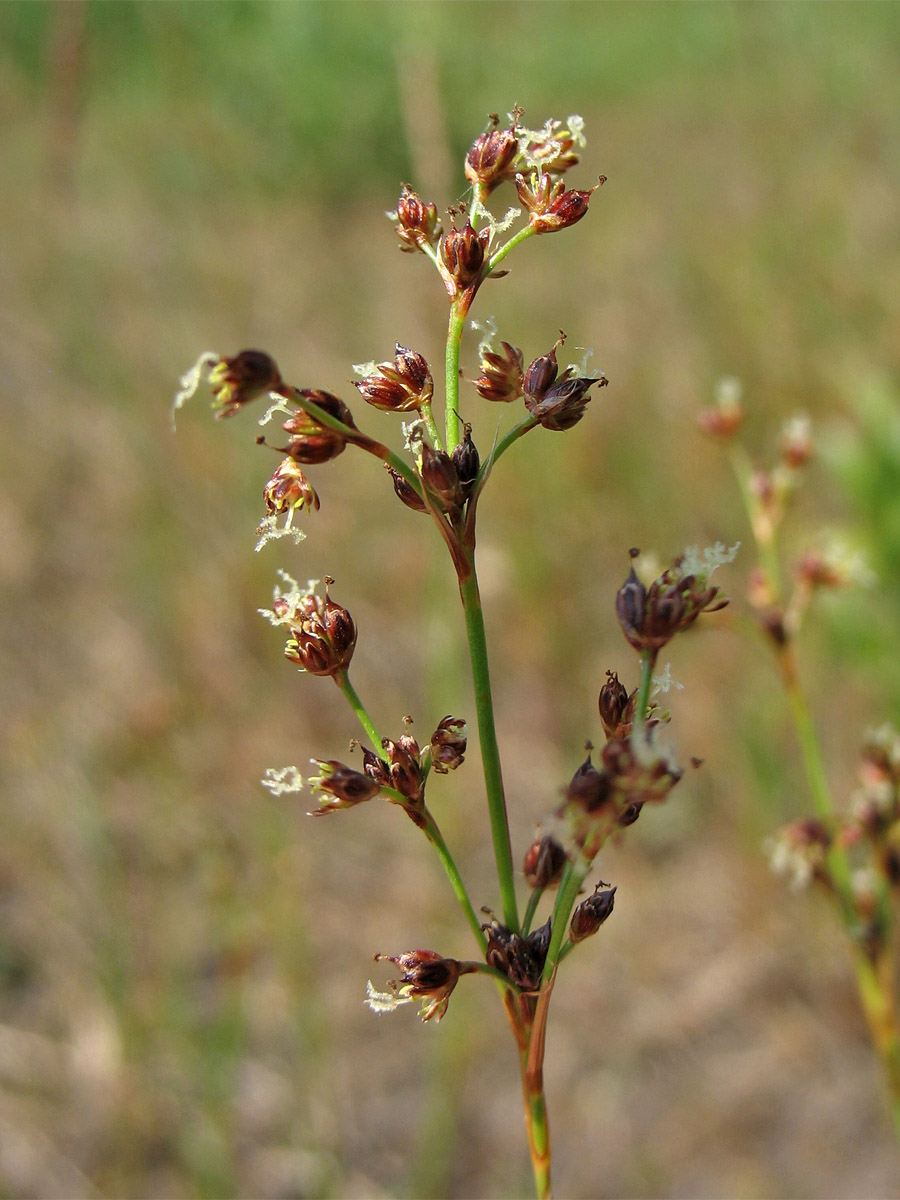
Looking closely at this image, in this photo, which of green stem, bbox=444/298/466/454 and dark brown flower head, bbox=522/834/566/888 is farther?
dark brown flower head, bbox=522/834/566/888

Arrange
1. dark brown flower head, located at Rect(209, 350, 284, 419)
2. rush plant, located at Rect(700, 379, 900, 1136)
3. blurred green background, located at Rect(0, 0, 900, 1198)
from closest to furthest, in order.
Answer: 1. dark brown flower head, located at Rect(209, 350, 284, 419)
2. rush plant, located at Rect(700, 379, 900, 1136)
3. blurred green background, located at Rect(0, 0, 900, 1198)

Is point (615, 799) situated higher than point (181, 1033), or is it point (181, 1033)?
point (181, 1033)

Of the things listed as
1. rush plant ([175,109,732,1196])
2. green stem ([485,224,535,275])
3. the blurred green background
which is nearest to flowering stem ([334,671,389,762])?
rush plant ([175,109,732,1196])

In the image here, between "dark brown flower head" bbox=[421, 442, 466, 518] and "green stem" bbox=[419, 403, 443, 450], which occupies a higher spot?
"green stem" bbox=[419, 403, 443, 450]

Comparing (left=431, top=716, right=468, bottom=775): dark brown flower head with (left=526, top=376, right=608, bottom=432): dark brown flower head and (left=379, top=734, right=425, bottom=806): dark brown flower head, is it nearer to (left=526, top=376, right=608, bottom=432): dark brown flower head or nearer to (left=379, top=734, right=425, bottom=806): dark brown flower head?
(left=379, top=734, right=425, bottom=806): dark brown flower head

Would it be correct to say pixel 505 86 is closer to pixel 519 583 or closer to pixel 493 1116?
pixel 519 583

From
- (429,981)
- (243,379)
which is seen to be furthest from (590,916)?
(243,379)

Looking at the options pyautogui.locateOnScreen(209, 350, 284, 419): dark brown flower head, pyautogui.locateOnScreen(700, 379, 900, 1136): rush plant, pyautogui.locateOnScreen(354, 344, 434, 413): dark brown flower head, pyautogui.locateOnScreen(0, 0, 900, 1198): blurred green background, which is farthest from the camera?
pyautogui.locateOnScreen(0, 0, 900, 1198): blurred green background

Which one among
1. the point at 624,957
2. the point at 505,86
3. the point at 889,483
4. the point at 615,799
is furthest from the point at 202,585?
the point at 505,86
